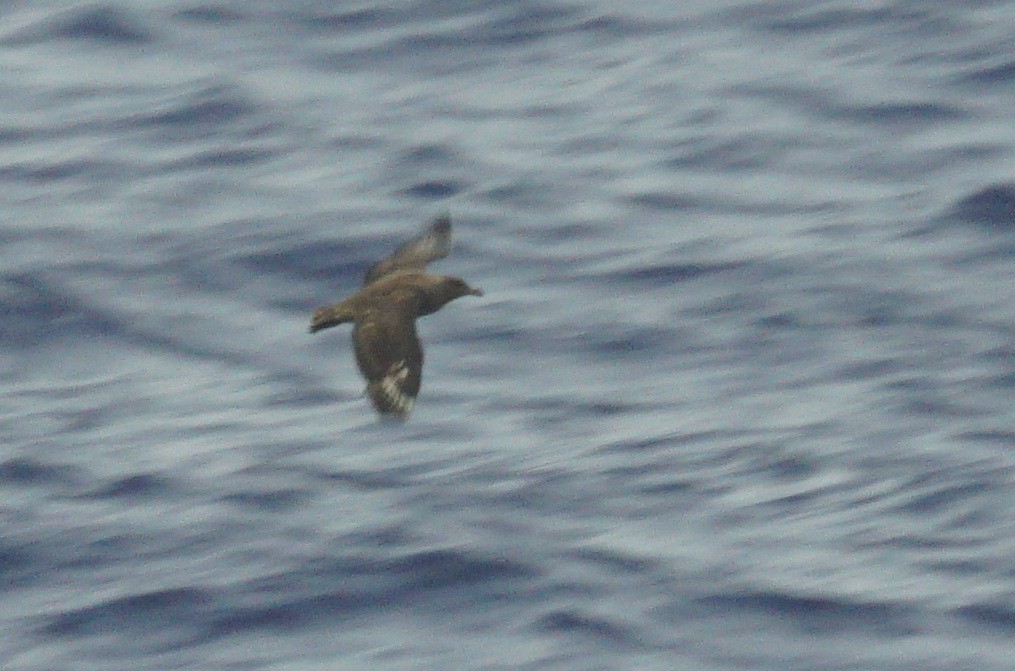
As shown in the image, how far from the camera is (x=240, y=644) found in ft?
51.1

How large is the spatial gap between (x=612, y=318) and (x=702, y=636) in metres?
3.52

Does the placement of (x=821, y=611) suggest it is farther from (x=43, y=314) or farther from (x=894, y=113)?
(x=43, y=314)

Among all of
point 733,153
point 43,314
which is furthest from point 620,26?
point 43,314

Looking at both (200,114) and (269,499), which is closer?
(269,499)

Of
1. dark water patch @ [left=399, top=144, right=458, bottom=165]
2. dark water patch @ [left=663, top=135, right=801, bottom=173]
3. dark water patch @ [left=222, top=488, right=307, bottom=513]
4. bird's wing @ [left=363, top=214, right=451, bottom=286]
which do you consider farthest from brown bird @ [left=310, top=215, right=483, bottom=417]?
dark water patch @ [left=399, top=144, right=458, bottom=165]

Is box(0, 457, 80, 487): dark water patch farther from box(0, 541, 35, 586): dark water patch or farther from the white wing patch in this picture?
the white wing patch

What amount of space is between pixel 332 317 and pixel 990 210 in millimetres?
7997

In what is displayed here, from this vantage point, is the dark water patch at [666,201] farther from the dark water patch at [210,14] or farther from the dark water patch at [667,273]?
the dark water patch at [210,14]

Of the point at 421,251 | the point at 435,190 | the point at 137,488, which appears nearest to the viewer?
the point at 421,251

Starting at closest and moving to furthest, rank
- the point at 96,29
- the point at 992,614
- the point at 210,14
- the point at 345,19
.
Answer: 1. the point at 992,614
2. the point at 345,19
3. the point at 96,29
4. the point at 210,14

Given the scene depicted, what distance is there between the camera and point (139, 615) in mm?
16141

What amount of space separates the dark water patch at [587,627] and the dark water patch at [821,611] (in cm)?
55

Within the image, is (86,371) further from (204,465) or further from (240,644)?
(240,644)

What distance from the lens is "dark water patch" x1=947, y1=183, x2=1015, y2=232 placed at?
62.2ft
